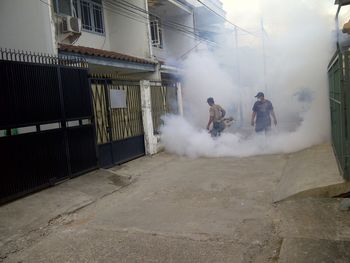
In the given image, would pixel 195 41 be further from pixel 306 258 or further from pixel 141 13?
pixel 306 258

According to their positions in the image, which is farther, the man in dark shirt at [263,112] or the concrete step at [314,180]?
the man in dark shirt at [263,112]

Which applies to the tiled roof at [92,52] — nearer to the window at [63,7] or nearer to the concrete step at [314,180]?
the window at [63,7]

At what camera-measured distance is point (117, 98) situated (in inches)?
382

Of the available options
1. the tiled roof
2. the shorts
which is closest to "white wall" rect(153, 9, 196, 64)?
the tiled roof

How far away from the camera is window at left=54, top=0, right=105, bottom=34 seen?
36.2ft

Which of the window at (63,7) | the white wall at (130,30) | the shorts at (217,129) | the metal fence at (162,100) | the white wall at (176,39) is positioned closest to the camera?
the window at (63,7)

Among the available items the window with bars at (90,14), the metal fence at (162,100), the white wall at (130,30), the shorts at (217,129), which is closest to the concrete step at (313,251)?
the shorts at (217,129)

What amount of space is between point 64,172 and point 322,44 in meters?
8.36

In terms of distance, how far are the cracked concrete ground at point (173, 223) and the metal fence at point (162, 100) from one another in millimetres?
4173

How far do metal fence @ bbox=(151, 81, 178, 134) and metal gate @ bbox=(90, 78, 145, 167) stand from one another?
3.03 feet

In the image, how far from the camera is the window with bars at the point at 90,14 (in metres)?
12.0

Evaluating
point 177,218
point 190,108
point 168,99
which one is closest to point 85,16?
point 168,99

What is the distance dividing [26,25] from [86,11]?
3.98 m

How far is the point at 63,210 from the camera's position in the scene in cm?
603
